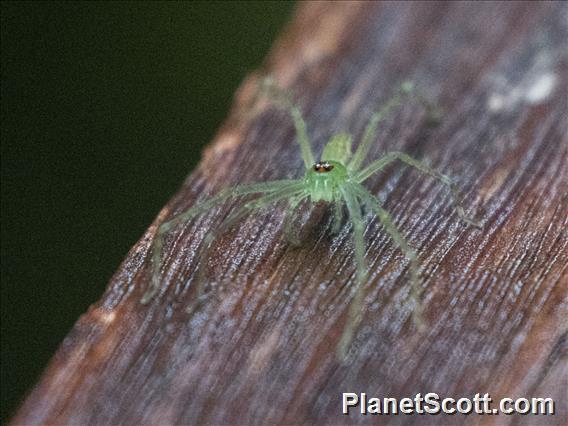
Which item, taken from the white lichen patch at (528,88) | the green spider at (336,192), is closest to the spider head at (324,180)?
the green spider at (336,192)

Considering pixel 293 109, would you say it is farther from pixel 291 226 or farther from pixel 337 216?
pixel 291 226

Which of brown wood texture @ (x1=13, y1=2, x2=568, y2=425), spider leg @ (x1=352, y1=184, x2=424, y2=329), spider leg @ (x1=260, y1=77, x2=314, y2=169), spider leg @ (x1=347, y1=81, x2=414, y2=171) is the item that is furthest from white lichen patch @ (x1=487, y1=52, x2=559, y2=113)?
spider leg @ (x1=260, y1=77, x2=314, y2=169)

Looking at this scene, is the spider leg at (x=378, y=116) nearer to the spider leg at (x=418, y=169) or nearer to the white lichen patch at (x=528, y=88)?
the spider leg at (x=418, y=169)

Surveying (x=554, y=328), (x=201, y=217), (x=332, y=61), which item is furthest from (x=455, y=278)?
(x=332, y=61)

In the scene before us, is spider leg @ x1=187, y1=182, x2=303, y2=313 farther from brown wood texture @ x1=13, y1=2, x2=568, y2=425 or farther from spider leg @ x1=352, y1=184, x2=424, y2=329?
spider leg @ x1=352, y1=184, x2=424, y2=329

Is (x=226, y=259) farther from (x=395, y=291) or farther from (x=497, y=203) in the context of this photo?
(x=497, y=203)

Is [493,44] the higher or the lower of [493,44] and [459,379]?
the higher

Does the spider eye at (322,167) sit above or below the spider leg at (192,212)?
above
